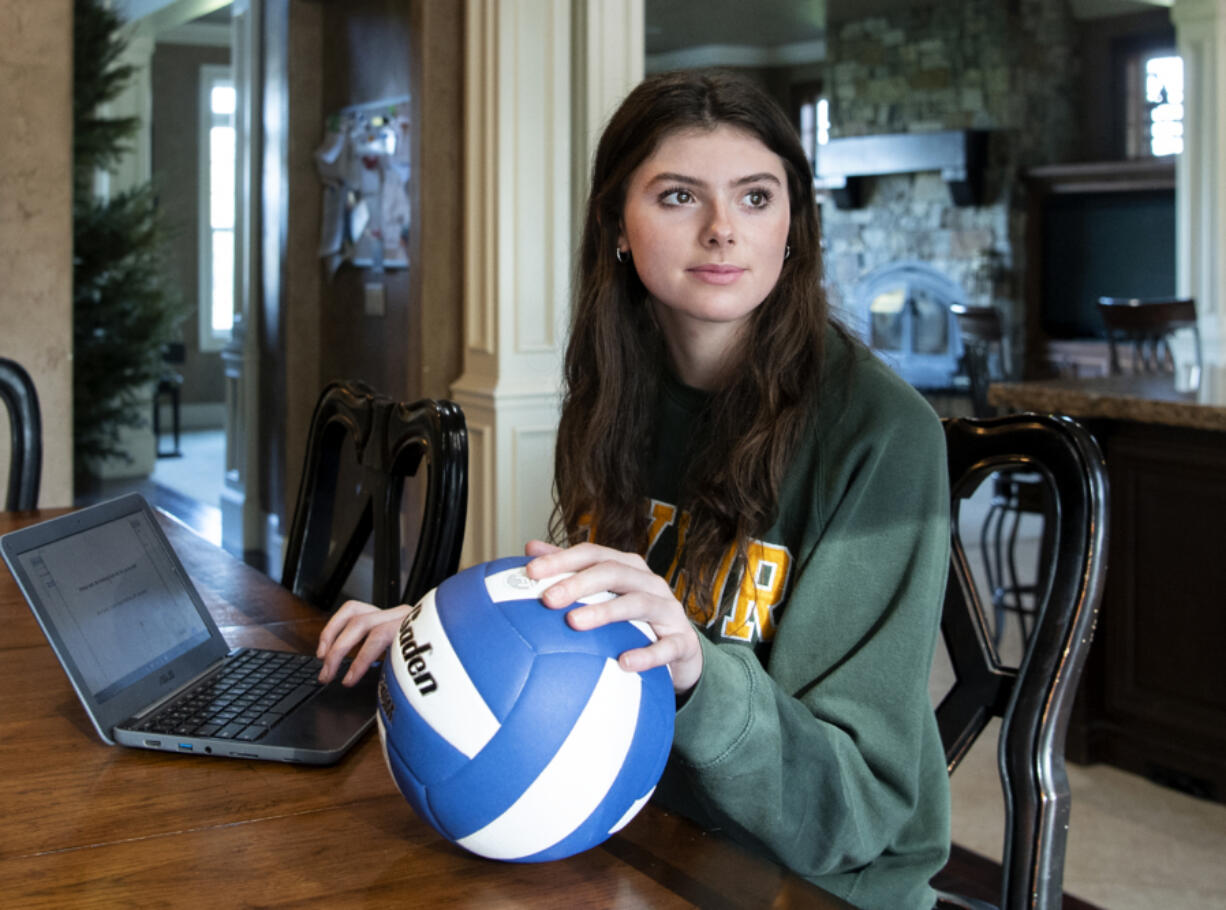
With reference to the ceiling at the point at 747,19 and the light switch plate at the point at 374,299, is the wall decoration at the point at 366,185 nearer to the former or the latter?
the light switch plate at the point at 374,299

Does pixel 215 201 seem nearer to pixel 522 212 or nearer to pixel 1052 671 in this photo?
pixel 522 212

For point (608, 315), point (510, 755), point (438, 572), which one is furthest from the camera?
point (438, 572)

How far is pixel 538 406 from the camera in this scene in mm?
3629

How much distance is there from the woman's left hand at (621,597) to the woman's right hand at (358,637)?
0.93 ft

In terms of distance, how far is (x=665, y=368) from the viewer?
1343 millimetres

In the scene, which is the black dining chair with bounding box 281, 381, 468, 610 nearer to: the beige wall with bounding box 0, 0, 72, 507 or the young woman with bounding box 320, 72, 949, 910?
the young woman with bounding box 320, 72, 949, 910

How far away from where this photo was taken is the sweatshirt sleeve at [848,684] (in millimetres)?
911

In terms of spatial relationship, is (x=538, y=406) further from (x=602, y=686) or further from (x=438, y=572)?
(x=602, y=686)

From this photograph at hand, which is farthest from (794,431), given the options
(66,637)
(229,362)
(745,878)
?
(229,362)

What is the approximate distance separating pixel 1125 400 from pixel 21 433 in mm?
2327

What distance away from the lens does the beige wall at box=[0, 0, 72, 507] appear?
3.45 meters

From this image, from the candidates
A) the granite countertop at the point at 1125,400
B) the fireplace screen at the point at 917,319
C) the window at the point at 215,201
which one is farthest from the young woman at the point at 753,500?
the window at the point at 215,201

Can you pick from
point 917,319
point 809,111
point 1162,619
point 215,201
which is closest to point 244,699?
point 1162,619

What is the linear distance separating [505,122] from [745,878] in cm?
303
